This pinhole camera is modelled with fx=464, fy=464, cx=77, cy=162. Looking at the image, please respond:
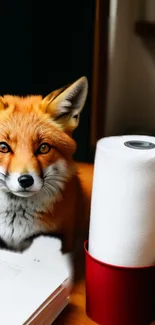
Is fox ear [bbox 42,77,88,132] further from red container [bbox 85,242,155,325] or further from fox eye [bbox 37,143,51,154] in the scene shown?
red container [bbox 85,242,155,325]

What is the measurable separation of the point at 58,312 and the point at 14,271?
0.28 feet

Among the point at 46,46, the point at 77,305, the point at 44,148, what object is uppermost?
the point at 46,46

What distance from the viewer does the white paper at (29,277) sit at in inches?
23.1

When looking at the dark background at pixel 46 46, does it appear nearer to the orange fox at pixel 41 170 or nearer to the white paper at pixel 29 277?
the orange fox at pixel 41 170

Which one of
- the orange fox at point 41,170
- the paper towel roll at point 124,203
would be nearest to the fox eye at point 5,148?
the orange fox at point 41,170

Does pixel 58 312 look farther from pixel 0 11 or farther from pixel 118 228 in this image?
pixel 0 11

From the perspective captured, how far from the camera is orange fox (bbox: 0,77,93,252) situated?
2.10 feet

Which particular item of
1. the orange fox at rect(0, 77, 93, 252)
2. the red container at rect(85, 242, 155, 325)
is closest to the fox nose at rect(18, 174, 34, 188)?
the orange fox at rect(0, 77, 93, 252)

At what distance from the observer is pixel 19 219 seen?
680mm

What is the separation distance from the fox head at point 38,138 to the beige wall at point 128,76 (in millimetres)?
48

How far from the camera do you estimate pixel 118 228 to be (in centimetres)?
58

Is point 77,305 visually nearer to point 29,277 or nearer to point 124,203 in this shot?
point 29,277

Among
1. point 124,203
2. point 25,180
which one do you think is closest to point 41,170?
point 25,180

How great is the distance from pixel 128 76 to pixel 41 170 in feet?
0.60
